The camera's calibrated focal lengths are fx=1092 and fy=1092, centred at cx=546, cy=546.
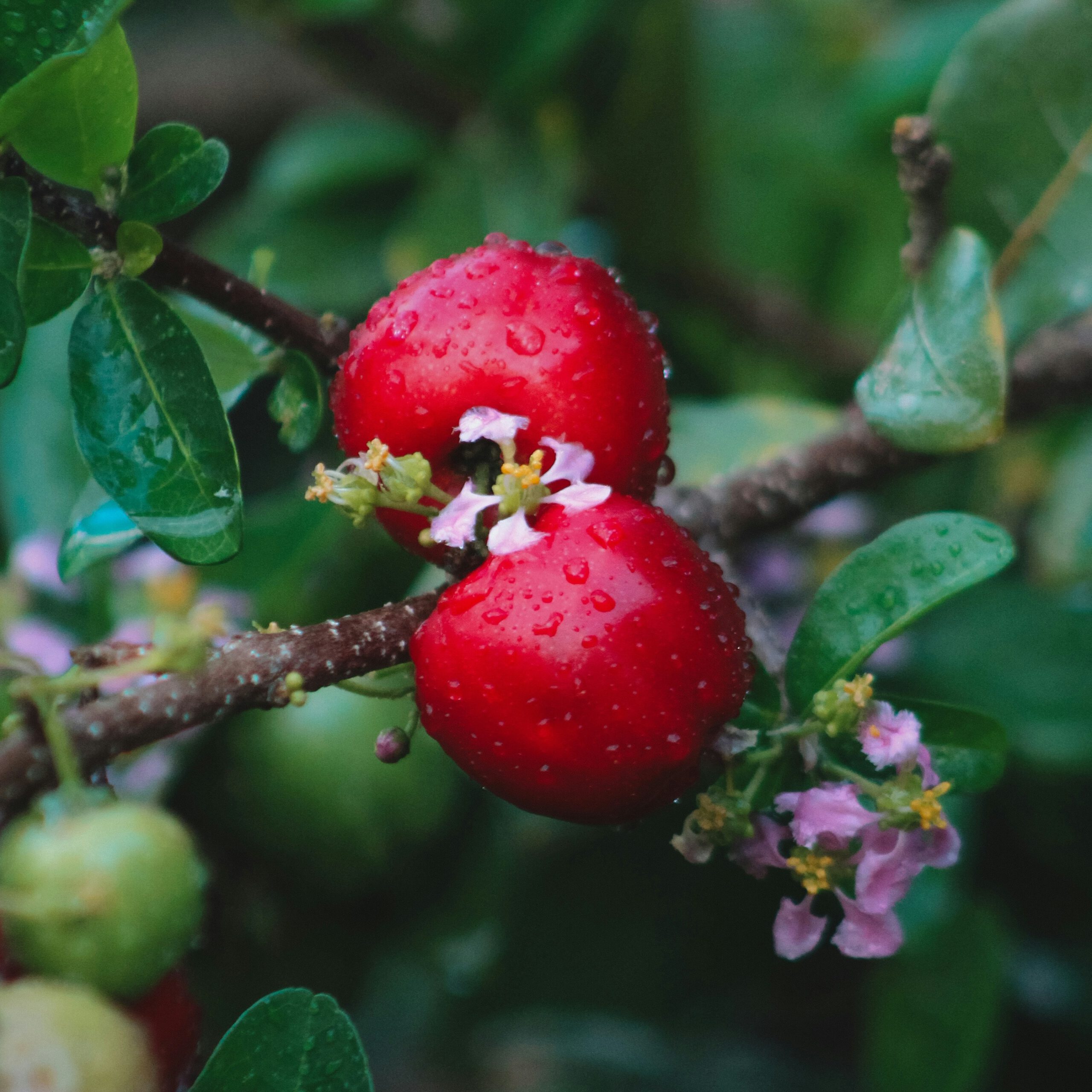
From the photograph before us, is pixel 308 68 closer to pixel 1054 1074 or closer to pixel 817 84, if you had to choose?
pixel 817 84

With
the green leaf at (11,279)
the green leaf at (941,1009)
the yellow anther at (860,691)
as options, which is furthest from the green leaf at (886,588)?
the green leaf at (941,1009)

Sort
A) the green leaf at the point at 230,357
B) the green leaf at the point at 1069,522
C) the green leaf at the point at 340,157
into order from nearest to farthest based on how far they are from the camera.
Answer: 1. the green leaf at the point at 230,357
2. the green leaf at the point at 1069,522
3. the green leaf at the point at 340,157

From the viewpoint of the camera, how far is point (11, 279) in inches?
22.0

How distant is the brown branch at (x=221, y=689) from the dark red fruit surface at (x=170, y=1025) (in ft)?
0.42

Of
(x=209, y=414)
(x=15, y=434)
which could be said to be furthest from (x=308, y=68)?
(x=209, y=414)

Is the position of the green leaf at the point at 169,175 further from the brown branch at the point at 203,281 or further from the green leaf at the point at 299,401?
the green leaf at the point at 299,401

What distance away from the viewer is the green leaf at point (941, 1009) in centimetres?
117

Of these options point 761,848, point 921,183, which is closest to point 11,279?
point 761,848

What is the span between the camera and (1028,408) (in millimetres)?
1140

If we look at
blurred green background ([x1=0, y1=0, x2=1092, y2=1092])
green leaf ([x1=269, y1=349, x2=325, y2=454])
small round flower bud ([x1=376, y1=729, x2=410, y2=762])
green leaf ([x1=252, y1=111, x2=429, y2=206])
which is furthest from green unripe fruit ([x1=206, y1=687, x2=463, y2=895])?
green leaf ([x1=252, y1=111, x2=429, y2=206])

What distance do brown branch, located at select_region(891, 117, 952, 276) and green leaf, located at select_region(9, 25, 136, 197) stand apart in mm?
552

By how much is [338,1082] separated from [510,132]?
145cm

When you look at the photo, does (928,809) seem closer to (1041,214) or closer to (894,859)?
(894,859)

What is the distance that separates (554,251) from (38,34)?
299mm
